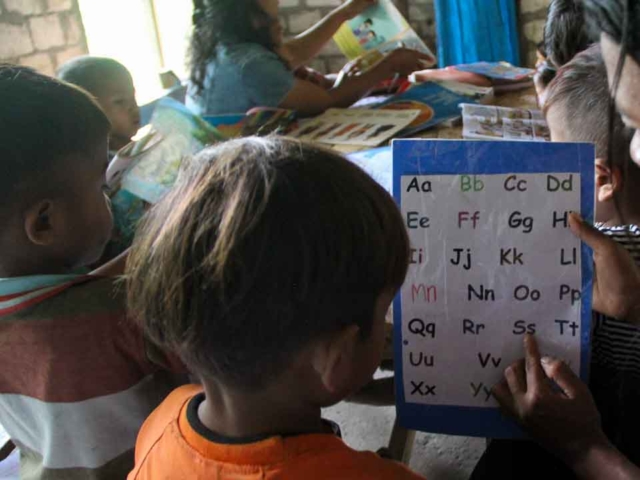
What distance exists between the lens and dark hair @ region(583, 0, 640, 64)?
58 centimetres

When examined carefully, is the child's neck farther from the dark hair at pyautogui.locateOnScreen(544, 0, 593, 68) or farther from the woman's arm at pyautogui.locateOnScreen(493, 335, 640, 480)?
the dark hair at pyautogui.locateOnScreen(544, 0, 593, 68)

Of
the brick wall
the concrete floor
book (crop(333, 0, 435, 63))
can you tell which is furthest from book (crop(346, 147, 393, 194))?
the brick wall

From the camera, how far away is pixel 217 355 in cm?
56

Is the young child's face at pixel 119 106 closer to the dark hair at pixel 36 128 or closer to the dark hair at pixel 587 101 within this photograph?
the dark hair at pixel 36 128

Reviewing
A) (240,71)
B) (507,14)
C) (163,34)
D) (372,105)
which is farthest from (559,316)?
(163,34)

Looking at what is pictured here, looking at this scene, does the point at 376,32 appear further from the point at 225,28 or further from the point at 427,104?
the point at 427,104

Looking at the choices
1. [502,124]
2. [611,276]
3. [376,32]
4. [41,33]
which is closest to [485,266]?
[611,276]

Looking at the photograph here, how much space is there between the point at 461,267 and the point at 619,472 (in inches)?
11.4

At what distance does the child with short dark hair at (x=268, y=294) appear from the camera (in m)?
0.52

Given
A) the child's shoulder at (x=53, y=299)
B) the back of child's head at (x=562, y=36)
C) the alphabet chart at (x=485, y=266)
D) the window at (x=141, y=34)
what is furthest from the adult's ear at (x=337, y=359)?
the window at (x=141, y=34)

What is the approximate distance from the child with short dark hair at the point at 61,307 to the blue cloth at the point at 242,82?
1.09 meters

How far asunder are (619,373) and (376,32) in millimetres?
1582

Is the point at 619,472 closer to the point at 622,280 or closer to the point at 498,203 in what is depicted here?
the point at 622,280

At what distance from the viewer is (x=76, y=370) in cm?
75
